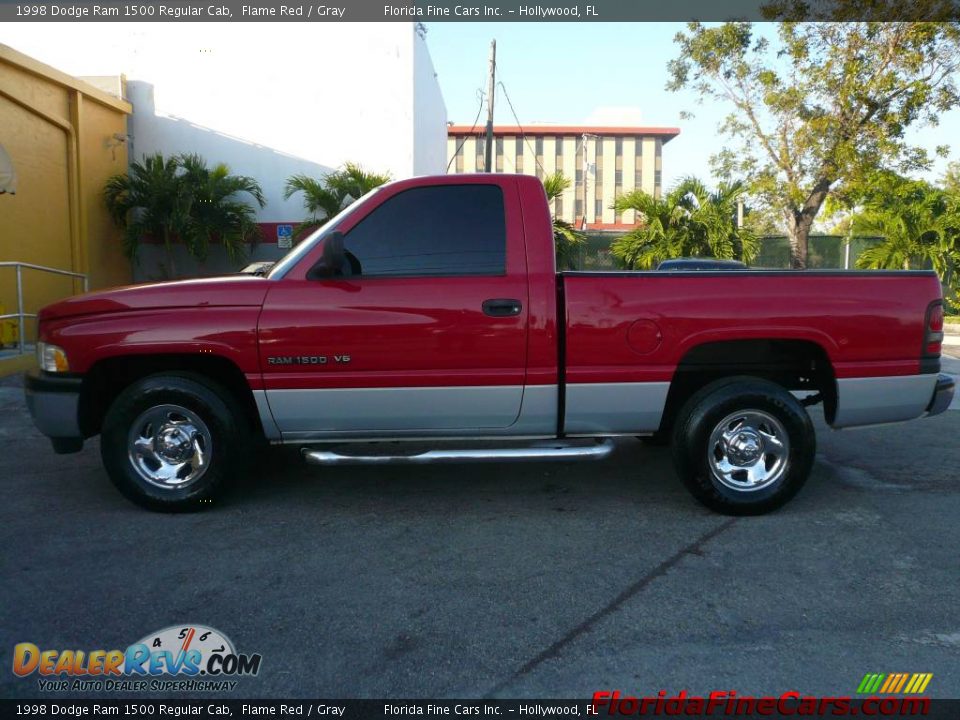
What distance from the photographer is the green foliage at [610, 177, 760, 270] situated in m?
18.1

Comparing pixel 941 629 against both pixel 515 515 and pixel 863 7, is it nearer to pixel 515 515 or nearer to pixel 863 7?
pixel 515 515

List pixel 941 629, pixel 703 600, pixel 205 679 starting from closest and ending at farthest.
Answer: pixel 205 679 → pixel 941 629 → pixel 703 600

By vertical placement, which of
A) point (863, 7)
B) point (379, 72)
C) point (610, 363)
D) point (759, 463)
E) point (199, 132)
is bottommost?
point (759, 463)

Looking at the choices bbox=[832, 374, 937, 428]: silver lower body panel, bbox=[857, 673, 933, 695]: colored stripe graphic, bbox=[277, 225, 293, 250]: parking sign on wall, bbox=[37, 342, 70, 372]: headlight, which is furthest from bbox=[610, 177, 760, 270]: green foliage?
bbox=[857, 673, 933, 695]: colored stripe graphic

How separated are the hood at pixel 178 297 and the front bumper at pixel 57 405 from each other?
0.41 meters

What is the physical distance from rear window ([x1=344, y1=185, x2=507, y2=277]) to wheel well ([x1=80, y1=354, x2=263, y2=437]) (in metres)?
1.06

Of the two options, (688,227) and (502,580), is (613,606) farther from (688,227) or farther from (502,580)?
(688,227)

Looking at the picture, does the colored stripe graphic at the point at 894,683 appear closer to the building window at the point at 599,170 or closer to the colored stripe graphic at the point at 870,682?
the colored stripe graphic at the point at 870,682

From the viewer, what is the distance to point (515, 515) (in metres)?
5.11

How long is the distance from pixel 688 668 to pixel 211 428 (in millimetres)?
3057

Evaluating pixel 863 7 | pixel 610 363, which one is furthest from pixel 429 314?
pixel 863 7

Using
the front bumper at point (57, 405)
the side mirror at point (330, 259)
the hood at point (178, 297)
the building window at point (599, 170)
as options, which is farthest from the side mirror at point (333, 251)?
the building window at point (599, 170)

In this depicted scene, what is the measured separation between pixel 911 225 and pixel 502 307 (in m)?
18.3

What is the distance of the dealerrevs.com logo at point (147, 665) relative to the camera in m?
3.12
